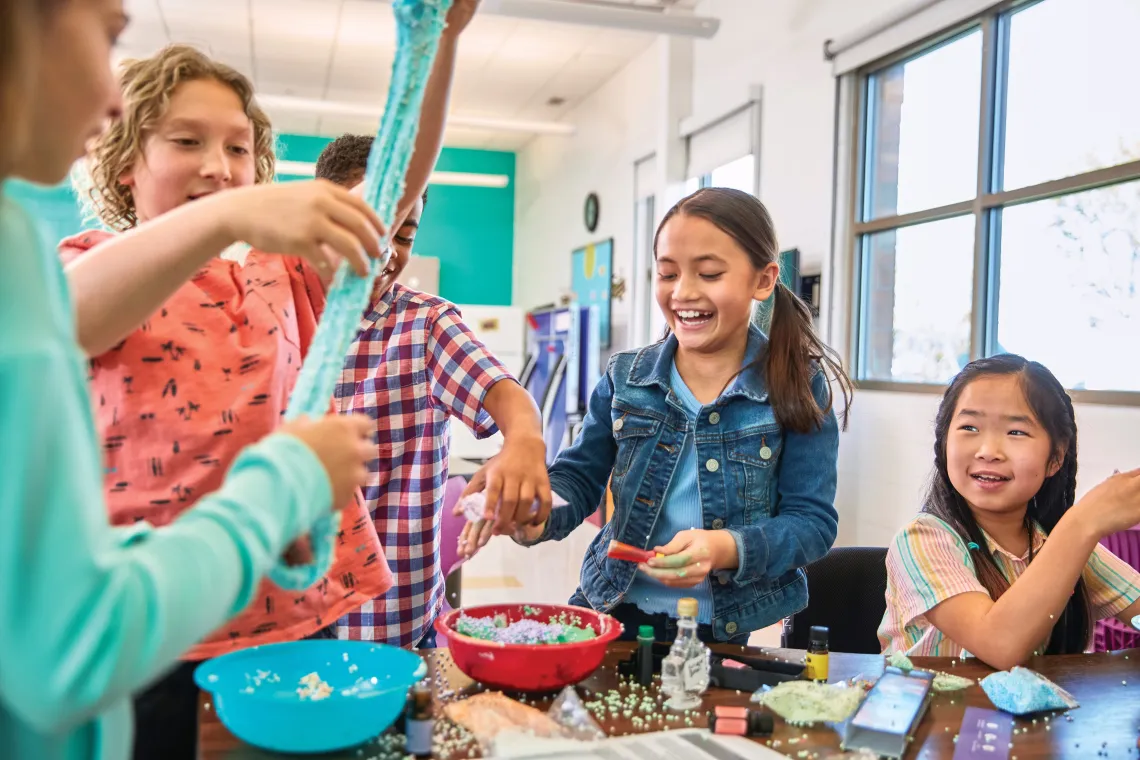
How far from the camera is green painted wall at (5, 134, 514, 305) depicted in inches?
431

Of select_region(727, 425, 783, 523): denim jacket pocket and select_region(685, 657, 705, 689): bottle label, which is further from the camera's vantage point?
select_region(727, 425, 783, 523): denim jacket pocket

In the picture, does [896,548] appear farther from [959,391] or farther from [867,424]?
[867,424]

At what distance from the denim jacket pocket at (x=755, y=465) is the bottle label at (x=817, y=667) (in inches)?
14.9

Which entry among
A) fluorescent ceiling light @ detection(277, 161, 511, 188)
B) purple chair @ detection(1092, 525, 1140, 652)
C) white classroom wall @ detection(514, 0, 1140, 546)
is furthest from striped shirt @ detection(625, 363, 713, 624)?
fluorescent ceiling light @ detection(277, 161, 511, 188)

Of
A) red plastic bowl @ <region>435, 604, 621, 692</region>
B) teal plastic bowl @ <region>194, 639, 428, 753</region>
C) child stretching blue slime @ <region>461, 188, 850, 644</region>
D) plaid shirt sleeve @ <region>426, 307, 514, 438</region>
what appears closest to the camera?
teal plastic bowl @ <region>194, 639, 428, 753</region>

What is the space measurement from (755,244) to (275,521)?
1.32 metres

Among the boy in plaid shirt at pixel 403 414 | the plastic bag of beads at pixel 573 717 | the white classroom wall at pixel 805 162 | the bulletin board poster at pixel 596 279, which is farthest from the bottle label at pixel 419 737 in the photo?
the bulletin board poster at pixel 596 279

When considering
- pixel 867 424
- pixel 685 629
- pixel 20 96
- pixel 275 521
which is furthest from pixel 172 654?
pixel 867 424

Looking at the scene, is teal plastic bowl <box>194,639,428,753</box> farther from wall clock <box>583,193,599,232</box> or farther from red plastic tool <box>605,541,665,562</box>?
wall clock <box>583,193,599,232</box>

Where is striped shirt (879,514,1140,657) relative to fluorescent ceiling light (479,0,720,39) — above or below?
below

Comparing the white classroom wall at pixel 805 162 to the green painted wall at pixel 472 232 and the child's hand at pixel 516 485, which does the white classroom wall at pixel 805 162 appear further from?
the green painted wall at pixel 472 232

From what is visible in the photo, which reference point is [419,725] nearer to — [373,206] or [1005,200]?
[373,206]

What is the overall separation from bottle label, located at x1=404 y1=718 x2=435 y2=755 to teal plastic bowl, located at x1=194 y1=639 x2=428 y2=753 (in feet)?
0.12

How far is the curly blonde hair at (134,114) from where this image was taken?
122 centimetres
